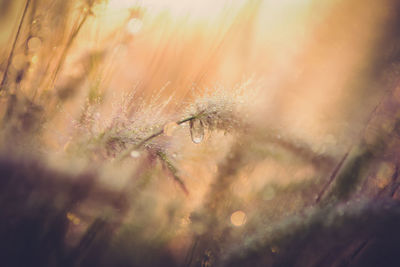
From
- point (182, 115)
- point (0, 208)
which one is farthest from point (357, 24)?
point (0, 208)

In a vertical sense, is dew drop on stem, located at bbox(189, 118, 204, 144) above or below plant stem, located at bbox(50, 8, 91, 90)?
below

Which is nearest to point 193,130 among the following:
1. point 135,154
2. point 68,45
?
point 135,154

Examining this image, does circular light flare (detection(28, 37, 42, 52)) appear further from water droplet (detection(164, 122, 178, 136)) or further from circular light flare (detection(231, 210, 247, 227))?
circular light flare (detection(231, 210, 247, 227))

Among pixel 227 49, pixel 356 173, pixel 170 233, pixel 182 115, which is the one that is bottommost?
pixel 356 173

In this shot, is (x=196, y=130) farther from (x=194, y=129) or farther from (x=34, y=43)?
(x=34, y=43)

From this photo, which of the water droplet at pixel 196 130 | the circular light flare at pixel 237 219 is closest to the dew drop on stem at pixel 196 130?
the water droplet at pixel 196 130

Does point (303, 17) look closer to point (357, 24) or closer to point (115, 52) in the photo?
point (357, 24)

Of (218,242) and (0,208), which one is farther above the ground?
(0,208)

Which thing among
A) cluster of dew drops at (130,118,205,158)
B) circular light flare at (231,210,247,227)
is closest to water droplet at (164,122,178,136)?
cluster of dew drops at (130,118,205,158)
